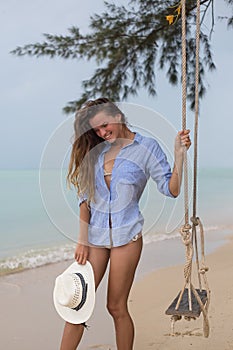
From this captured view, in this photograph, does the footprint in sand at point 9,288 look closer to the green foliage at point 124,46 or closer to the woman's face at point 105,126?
the green foliage at point 124,46

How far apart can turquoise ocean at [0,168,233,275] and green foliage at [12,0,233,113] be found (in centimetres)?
95

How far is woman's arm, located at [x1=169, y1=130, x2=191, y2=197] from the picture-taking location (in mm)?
1765

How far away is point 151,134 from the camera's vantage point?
6.15ft

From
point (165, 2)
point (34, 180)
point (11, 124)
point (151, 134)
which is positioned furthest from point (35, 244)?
point (151, 134)

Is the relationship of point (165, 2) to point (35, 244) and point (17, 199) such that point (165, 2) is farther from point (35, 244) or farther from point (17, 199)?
point (17, 199)

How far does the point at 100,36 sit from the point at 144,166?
238 cm

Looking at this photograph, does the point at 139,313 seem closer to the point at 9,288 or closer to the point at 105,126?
the point at 9,288

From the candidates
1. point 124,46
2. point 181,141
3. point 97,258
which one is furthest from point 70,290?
point 124,46

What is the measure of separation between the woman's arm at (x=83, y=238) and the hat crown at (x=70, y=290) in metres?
0.06

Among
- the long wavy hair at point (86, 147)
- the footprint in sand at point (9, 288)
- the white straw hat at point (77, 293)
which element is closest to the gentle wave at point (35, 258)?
the footprint in sand at point (9, 288)

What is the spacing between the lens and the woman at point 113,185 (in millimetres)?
1790

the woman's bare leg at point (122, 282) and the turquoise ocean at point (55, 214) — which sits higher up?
the turquoise ocean at point (55, 214)

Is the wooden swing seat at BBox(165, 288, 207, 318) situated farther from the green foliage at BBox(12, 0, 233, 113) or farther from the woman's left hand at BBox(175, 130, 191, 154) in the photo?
the green foliage at BBox(12, 0, 233, 113)

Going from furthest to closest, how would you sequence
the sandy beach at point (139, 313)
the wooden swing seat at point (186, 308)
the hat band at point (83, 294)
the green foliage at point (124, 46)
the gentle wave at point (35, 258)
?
the gentle wave at point (35, 258) < the green foliage at point (124, 46) < the sandy beach at point (139, 313) < the hat band at point (83, 294) < the wooden swing seat at point (186, 308)
